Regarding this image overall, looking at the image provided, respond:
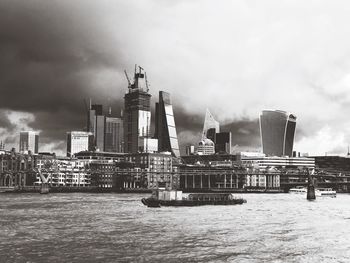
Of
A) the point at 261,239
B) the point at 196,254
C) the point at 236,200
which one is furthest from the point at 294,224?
the point at 236,200

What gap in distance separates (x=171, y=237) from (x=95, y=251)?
36.2 ft

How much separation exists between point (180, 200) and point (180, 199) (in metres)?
0.70

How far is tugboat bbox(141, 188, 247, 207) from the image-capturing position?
109713mm

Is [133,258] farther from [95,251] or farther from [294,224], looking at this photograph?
[294,224]

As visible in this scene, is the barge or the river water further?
the barge

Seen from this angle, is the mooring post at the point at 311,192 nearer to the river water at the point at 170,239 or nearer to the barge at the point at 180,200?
the barge at the point at 180,200

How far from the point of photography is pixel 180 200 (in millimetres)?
113312

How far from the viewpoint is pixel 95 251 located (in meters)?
48.2

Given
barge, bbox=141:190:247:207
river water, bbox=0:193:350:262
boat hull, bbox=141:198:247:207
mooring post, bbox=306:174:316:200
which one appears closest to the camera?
river water, bbox=0:193:350:262

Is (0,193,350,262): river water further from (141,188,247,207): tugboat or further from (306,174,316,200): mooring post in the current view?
(306,174,316,200): mooring post

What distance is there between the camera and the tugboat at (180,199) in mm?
109713

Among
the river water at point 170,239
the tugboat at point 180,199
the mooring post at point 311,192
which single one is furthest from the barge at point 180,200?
the mooring post at point 311,192

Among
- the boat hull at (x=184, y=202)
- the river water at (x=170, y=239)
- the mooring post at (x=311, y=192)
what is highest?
the mooring post at (x=311, y=192)

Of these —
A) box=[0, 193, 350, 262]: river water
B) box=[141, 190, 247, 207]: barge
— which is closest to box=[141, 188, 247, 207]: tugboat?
box=[141, 190, 247, 207]: barge
